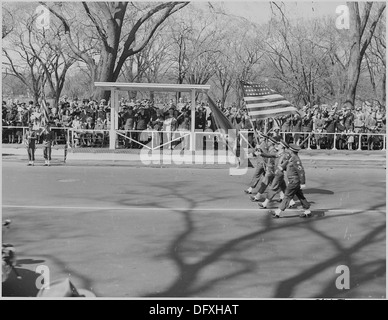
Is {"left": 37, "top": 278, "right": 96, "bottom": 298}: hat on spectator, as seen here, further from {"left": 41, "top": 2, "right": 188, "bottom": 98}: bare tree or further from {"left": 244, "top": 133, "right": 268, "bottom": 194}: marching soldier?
{"left": 41, "top": 2, "right": 188, "bottom": 98}: bare tree

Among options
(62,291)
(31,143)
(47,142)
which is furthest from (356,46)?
(62,291)

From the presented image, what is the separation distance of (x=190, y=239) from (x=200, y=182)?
6.41 meters

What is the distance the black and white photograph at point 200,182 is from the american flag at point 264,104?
3 centimetres

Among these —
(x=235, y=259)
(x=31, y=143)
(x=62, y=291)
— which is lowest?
(x=235, y=259)

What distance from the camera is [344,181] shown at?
15.8 metres

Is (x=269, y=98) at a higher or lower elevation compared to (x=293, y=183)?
higher

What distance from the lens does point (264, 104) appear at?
47.2 feet

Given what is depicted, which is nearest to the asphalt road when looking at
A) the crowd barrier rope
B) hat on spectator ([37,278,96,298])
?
hat on spectator ([37,278,96,298])

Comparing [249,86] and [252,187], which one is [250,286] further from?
→ [249,86]

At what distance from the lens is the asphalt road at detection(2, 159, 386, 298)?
6.62 m

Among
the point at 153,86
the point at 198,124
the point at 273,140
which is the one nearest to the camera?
the point at 273,140

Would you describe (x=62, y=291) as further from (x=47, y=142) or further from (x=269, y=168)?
(x=47, y=142)

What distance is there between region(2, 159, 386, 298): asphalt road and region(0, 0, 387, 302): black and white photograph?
33 mm
